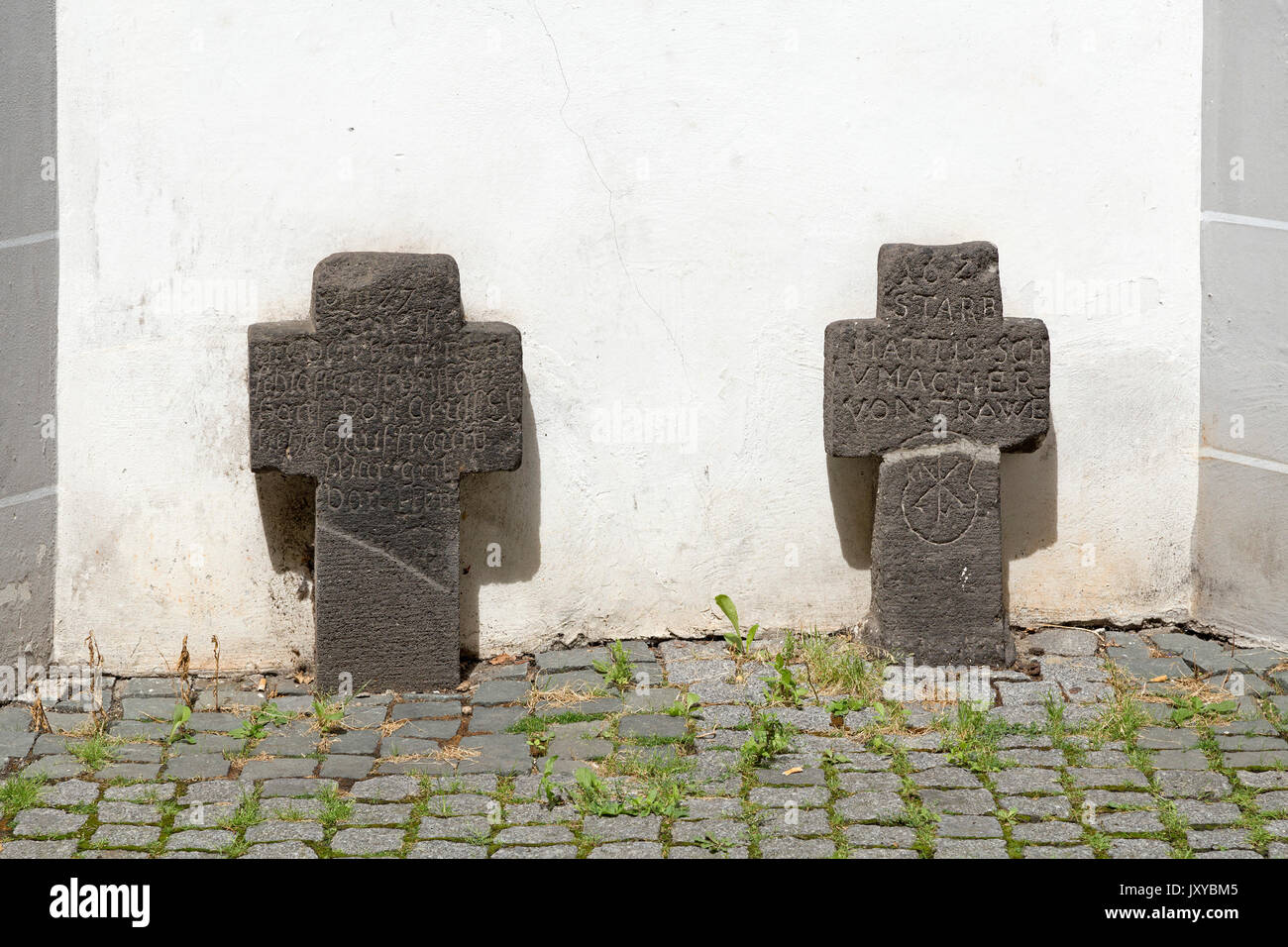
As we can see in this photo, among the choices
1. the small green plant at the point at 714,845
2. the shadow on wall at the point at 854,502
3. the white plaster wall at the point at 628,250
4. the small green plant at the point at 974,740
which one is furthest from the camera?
the shadow on wall at the point at 854,502

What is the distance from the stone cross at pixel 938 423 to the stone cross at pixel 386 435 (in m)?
1.40

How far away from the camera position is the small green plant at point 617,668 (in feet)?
19.4

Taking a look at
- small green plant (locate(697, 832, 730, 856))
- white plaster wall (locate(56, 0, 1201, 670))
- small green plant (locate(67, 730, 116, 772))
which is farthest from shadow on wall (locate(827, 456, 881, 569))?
small green plant (locate(67, 730, 116, 772))

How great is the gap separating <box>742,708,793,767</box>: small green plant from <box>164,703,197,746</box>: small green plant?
1.97 meters

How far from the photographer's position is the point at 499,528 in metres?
6.15

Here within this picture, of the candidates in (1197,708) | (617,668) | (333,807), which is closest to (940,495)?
(1197,708)

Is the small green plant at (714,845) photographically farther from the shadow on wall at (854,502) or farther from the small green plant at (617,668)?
the shadow on wall at (854,502)

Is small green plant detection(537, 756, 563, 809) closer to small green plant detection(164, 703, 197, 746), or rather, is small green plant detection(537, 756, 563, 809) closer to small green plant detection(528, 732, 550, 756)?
small green plant detection(528, 732, 550, 756)

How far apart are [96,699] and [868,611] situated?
3.04 meters

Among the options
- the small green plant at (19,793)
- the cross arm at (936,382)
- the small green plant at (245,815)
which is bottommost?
the small green plant at (245,815)

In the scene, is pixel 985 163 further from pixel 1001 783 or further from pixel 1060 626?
pixel 1001 783

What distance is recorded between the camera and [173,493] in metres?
5.98

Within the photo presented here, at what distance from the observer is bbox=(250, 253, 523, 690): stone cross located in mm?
5715

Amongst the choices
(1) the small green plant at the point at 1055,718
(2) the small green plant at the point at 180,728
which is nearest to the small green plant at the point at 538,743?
(2) the small green plant at the point at 180,728
